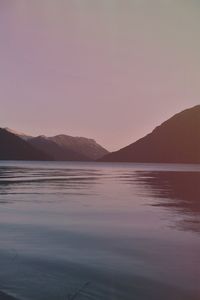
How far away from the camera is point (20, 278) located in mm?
13000

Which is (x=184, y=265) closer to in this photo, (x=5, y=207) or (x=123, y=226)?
(x=123, y=226)

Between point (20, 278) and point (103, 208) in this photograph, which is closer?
point (20, 278)

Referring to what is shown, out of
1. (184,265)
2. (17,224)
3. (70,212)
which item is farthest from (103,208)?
(184,265)

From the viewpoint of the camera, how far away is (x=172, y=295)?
12078 millimetres

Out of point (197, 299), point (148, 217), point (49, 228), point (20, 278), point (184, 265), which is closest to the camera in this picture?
point (197, 299)

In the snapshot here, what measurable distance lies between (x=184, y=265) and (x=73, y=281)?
189 inches

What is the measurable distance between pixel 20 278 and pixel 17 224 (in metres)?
11.5

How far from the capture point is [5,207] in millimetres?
32469

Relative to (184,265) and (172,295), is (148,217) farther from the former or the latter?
(172,295)

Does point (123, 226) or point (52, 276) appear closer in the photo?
point (52, 276)

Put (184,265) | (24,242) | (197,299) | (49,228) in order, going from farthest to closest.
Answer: (49,228) → (24,242) → (184,265) → (197,299)

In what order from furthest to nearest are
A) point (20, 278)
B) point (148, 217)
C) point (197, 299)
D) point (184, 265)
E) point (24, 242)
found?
point (148, 217)
point (24, 242)
point (184, 265)
point (20, 278)
point (197, 299)

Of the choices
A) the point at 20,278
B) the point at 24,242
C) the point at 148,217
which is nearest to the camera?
the point at 20,278

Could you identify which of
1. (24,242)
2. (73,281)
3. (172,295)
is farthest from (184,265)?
(24,242)
